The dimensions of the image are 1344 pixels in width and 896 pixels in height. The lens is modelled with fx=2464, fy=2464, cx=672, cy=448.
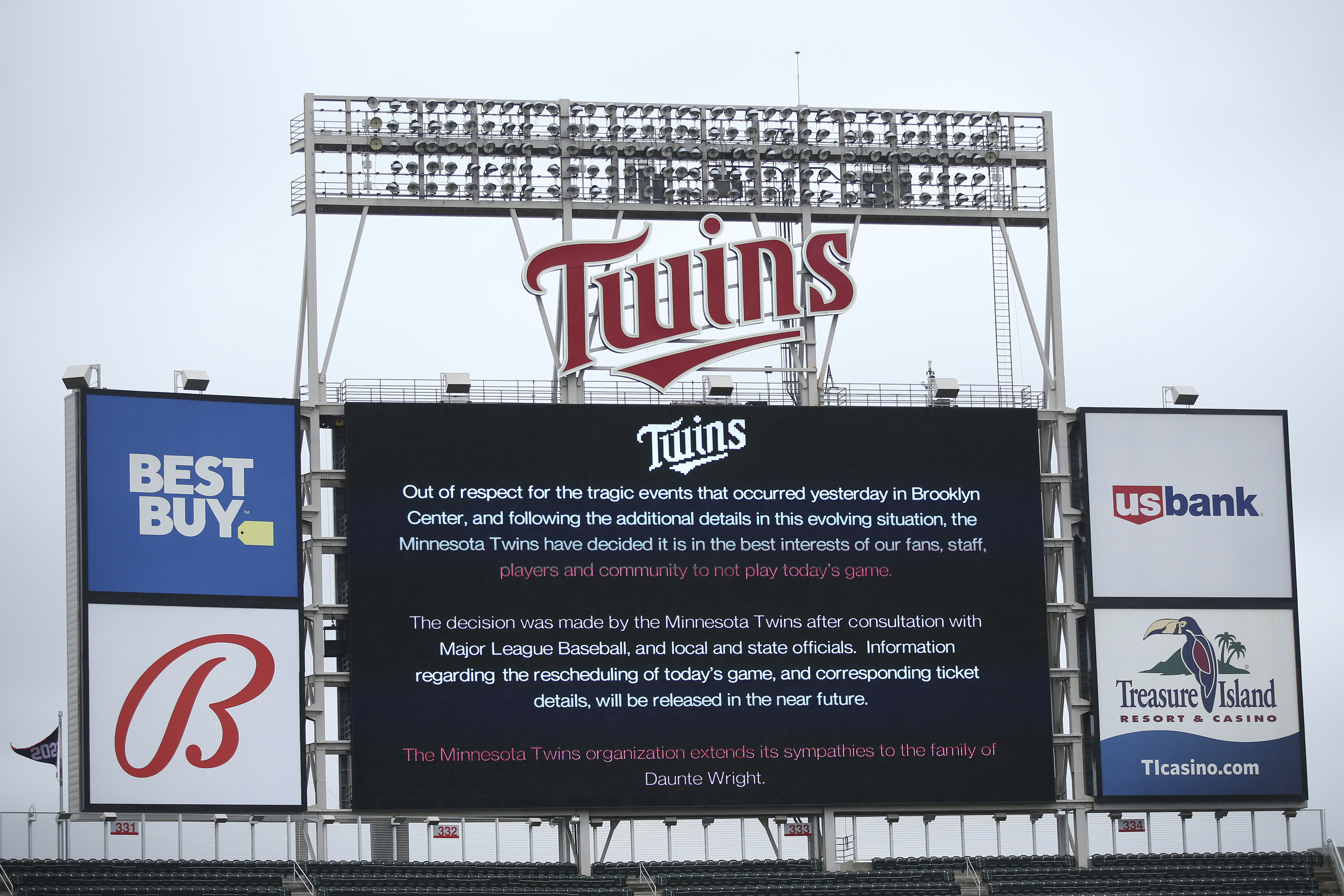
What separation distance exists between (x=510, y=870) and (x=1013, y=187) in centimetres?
1101

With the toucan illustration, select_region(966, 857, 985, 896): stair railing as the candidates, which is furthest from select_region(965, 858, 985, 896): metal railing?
the toucan illustration

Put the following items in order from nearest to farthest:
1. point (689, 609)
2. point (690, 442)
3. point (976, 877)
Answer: point (689, 609)
point (690, 442)
point (976, 877)

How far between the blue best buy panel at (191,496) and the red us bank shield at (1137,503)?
10.2 meters

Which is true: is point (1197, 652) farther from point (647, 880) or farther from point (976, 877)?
point (647, 880)

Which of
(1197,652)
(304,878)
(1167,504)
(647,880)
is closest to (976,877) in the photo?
(1197,652)

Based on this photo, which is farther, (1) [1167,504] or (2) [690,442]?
(1) [1167,504]

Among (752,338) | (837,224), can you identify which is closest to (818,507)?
(752,338)

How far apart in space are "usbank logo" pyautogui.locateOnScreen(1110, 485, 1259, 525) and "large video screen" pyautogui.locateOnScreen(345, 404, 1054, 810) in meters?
1.21

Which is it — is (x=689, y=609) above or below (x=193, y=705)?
above

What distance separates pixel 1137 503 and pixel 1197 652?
79.0 inches

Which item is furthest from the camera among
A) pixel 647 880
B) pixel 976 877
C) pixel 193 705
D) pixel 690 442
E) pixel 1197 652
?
pixel 976 877

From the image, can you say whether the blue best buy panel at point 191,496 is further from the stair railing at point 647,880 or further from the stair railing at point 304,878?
the stair railing at point 647,880

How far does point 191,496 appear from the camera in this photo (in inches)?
1133

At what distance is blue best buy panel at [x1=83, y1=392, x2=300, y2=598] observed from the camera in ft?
93.2
